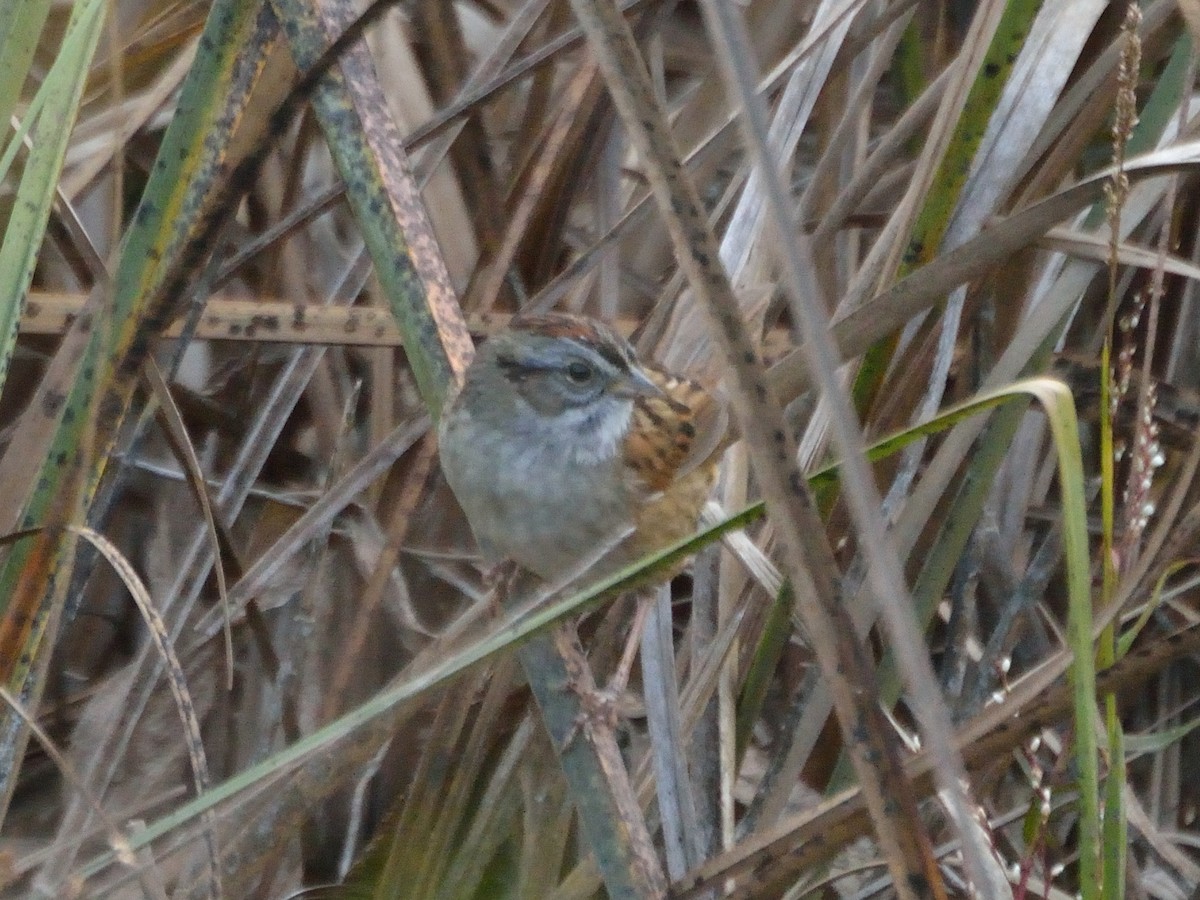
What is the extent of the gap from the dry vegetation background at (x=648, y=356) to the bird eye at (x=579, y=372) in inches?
10.2

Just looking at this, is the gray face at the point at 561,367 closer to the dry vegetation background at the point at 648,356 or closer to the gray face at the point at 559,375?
the gray face at the point at 559,375

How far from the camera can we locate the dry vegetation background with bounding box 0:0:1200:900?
4.52ft

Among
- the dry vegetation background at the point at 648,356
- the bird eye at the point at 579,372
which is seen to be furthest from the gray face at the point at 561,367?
→ the dry vegetation background at the point at 648,356

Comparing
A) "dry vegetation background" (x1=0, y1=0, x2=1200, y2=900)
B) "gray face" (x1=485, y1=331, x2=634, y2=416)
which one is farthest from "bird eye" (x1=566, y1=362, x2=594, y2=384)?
"dry vegetation background" (x1=0, y1=0, x2=1200, y2=900)

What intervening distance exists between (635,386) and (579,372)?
Answer: 0.29 ft

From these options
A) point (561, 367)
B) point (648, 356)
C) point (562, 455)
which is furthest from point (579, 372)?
point (648, 356)

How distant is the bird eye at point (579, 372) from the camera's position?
7.41ft

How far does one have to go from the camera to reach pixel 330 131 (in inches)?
73.7

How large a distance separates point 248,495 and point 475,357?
0.93 meters

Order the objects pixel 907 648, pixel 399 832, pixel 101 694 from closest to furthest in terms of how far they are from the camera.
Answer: pixel 907 648 → pixel 399 832 → pixel 101 694

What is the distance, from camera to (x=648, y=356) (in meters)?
2.58

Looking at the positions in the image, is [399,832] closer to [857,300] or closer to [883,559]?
[857,300]

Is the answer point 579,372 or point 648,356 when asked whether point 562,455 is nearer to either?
point 579,372

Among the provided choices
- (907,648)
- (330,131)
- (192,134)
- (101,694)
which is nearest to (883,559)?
(907,648)
